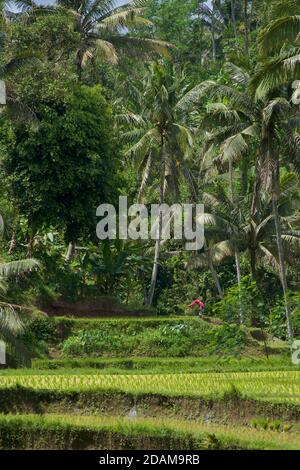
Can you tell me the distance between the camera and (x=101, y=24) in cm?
3158

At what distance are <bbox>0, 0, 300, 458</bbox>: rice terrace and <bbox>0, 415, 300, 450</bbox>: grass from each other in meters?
1.69

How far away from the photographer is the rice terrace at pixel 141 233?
58.7ft

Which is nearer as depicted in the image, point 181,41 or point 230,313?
point 230,313

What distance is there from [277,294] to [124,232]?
565 cm

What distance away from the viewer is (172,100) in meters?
30.5

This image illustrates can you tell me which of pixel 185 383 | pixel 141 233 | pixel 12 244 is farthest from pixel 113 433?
pixel 141 233

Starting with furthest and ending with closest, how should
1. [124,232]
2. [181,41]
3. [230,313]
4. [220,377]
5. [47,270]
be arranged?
[181,41]
[124,232]
[47,270]
[230,313]
[220,377]

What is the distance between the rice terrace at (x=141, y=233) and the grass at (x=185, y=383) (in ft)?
0.17

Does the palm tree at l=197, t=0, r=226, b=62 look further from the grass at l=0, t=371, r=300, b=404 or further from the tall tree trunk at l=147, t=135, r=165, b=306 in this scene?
the grass at l=0, t=371, r=300, b=404

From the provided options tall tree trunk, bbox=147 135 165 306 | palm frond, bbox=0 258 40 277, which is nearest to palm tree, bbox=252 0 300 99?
palm frond, bbox=0 258 40 277

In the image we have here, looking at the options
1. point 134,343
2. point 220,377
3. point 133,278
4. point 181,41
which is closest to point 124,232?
point 133,278

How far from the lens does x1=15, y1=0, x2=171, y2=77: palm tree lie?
3128 centimetres

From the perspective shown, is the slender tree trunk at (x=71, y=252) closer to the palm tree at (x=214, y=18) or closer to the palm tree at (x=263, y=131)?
the palm tree at (x=263, y=131)

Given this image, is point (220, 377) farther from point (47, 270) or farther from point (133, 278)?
point (133, 278)
